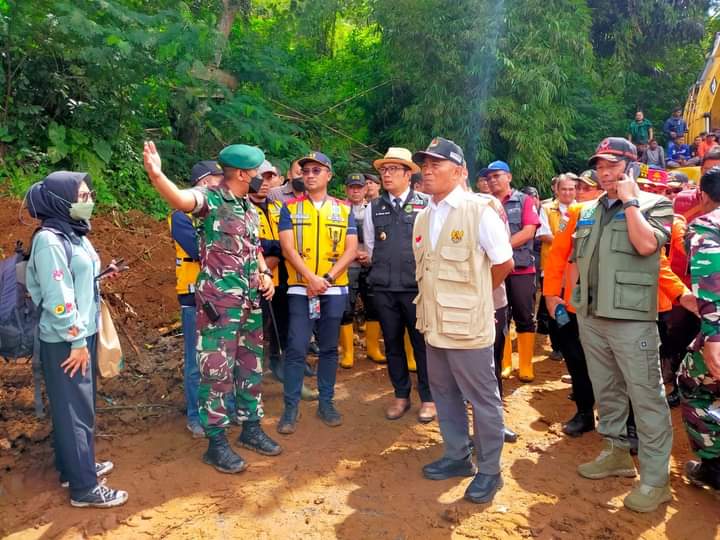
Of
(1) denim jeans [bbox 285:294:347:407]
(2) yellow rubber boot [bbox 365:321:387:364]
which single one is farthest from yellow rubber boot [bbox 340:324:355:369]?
(1) denim jeans [bbox 285:294:347:407]

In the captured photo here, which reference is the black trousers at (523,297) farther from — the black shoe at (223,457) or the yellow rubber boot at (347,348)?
the black shoe at (223,457)

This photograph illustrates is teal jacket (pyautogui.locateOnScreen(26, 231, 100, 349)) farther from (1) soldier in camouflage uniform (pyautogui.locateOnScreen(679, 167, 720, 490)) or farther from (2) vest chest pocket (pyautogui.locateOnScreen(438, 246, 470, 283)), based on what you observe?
(1) soldier in camouflage uniform (pyautogui.locateOnScreen(679, 167, 720, 490))

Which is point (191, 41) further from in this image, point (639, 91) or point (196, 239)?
point (639, 91)

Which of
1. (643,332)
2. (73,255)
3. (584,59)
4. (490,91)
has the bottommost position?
(643,332)

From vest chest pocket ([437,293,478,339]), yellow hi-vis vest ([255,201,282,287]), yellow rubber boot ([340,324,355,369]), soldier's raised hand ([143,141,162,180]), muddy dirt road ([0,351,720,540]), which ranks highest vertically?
soldier's raised hand ([143,141,162,180])

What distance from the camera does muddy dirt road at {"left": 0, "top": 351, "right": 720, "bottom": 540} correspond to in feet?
10.6

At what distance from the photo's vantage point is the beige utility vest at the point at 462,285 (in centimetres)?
336

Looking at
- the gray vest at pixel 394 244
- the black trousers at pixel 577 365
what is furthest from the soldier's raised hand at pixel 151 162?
the black trousers at pixel 577 365

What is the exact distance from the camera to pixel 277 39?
484 inches

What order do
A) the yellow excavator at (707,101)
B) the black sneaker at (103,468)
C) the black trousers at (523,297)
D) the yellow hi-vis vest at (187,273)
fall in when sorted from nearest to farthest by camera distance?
the black sneaker at (103,468), the yellow hi-vis vest at (187,273), the black trousers at (523,297), the yellow excavator at (707,101)

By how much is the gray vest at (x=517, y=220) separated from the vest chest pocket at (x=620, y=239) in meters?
1.96

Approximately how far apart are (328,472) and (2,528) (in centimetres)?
199

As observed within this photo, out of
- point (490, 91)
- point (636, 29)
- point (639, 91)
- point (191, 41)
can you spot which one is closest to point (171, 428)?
point (191, 41)

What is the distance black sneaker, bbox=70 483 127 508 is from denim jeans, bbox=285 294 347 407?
1462 millimetres
